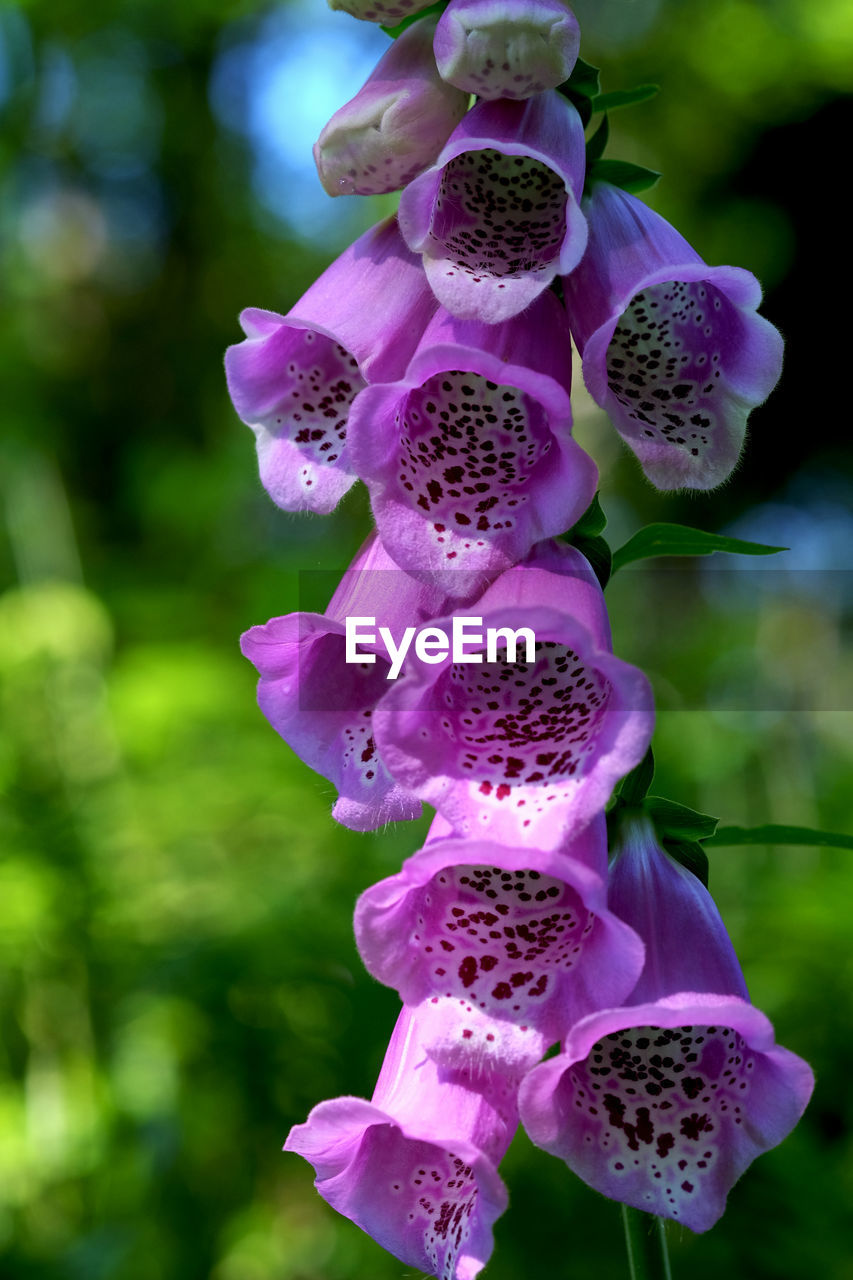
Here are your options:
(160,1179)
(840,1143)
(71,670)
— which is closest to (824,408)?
(71,670)

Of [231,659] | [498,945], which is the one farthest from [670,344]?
[231,659]

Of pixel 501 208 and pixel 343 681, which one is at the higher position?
pixel 501 208

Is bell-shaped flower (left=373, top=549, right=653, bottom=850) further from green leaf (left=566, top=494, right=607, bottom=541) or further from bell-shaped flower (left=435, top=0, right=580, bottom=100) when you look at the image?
bell-shaped flower (left=435, top=0, right=580, bottom=100)

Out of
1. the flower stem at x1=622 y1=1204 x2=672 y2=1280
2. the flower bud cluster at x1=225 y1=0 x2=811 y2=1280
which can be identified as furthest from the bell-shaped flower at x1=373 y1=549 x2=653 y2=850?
the flower stem at x1=622 y1=1204 x2=672 y2=1280

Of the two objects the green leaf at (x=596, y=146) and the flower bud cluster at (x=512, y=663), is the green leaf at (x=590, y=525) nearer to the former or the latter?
the flower bud cluster at (x=512, y=663)

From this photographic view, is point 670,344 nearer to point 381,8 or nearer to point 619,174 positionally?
point 619,174

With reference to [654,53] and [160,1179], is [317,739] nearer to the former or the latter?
[160,1179]
